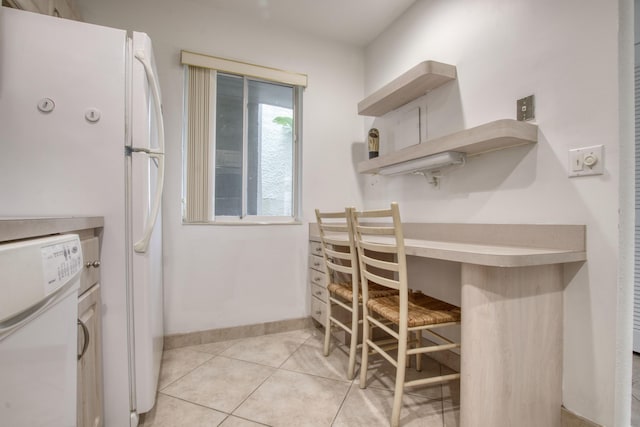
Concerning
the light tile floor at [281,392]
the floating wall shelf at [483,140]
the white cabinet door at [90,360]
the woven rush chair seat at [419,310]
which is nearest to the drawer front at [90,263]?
the white cabinet door at [90,360]

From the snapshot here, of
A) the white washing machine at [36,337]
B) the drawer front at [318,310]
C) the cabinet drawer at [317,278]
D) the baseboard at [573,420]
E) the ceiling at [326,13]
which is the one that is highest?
the ceiling at [326,13]

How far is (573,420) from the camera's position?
125 centimetres

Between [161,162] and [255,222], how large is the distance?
3.94ft

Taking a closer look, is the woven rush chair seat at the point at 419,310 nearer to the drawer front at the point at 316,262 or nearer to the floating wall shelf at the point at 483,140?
the drawer front at the point at 316,262

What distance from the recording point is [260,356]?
2090mm

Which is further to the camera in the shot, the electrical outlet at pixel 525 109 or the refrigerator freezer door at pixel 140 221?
the electrical outlet at pixel 525 109

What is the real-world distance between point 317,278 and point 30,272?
2.01 meters

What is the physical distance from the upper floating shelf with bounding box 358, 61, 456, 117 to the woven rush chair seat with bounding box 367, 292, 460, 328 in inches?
52.2

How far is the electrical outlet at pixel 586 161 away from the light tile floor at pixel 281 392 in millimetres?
1230

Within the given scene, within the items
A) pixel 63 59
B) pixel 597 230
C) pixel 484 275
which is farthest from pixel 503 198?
pixel 63 59

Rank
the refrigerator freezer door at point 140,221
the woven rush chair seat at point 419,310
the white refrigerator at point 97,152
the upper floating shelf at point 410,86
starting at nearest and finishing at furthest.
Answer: the white refrigerator at point 97,152 < the refrigerator freezer door at point 140,221 < the woven rush chair seat at point 419,310 < the upper floating shelf at point 410,86

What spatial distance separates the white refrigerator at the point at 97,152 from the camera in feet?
3.71

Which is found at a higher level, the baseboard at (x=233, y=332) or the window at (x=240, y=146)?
the window at (x=240, y=146)

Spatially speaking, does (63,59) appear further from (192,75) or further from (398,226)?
(398,226)
